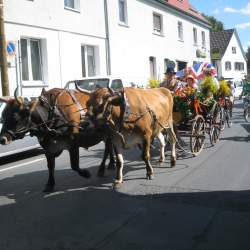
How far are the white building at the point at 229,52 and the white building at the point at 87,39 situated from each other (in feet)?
83.8

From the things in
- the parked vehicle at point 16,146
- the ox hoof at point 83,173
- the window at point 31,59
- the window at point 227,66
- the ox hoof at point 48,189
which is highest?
the window at point 227,66

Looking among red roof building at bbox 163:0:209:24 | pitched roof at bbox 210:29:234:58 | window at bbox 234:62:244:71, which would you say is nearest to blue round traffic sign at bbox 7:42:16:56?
red roof building at bbox 163:0:209:24

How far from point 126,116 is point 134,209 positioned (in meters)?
1.69

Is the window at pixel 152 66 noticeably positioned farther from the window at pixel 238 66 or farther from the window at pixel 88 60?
the window at pixel 238 66

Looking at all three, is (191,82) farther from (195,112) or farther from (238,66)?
(238,66)

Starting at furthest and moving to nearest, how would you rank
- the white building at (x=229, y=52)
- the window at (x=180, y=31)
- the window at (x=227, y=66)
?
the window at (x=227, y=66)
the white building at (x=229, y=52)
the window at (x=180, y=31)

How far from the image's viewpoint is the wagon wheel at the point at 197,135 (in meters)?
9.83

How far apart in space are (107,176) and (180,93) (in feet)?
9.92

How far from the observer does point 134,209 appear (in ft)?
19.8

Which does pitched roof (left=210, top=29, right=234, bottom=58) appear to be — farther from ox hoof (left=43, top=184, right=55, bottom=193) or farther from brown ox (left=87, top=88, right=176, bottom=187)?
ox hoof (left=43, top=184, right=55, bottom=193)

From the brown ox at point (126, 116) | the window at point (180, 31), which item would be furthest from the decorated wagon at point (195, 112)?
the window at point (180, 31)

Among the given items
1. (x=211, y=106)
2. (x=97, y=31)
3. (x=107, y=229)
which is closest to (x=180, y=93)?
(x=211, y=106)

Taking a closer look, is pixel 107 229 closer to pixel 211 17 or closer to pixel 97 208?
pixel 97 208

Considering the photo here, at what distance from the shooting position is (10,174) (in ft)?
29.4
